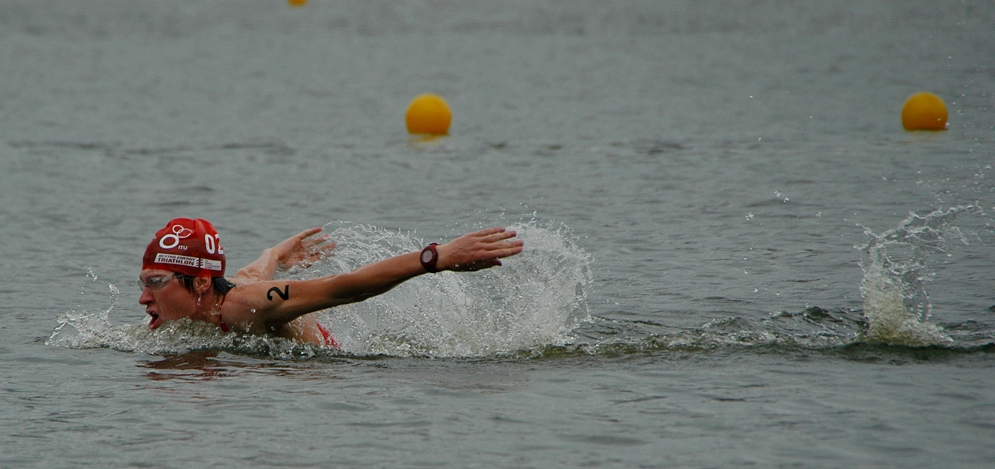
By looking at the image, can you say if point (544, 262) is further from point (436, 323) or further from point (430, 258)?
point (430, 258)

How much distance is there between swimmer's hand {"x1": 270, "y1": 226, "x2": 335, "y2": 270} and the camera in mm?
9805

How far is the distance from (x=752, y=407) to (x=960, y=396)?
1224 mm

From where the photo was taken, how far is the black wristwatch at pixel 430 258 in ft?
22.7

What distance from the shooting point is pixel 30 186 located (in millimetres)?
16656

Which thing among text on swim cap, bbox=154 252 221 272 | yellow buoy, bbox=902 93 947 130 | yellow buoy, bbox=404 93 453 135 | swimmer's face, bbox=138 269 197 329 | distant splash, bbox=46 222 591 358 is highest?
yellow buoy, bbox=404 93 453 135

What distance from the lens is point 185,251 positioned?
8352 mm

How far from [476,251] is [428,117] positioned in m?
14.6

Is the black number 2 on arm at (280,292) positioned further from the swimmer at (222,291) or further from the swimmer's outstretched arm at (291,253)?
the swimmer's outstretched arm at (291,253)

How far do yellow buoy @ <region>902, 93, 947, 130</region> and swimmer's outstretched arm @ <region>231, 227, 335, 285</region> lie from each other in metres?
11.7

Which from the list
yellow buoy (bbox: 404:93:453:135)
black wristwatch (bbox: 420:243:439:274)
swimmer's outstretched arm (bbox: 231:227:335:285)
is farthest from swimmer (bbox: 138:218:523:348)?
yellow buoy (bbox: 404:93:453:135)

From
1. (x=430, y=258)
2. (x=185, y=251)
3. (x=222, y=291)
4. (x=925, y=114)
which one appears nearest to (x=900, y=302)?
(x=430, y=258)

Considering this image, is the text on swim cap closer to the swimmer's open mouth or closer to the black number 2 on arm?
the swimmer's open mouth

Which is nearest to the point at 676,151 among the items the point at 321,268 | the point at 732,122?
the point at 732,122

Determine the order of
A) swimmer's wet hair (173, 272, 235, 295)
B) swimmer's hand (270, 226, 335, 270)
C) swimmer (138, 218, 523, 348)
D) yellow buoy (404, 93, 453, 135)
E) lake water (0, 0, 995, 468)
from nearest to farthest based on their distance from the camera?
lake water (0, 0, 995, 468) < swimmer (138, 218, 523, 348) < swimmer's wet hair (173, 272, 235, 295) < swimmer's hand (270, 226, 335, 270) < yellow buoy (404, 93, 453, 135)
